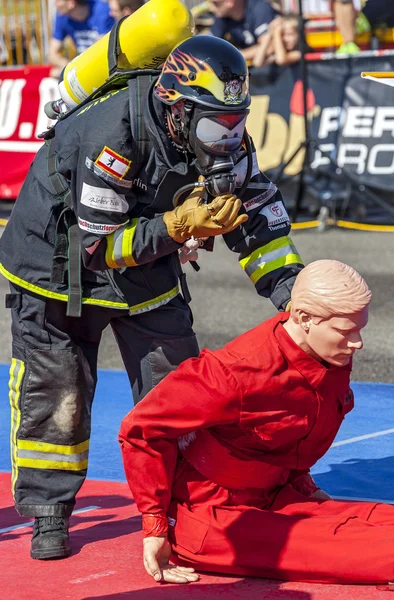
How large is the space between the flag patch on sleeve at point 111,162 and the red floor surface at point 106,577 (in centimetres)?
140

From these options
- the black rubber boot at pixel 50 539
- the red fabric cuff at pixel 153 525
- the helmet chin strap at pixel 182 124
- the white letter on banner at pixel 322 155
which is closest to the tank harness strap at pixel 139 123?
the helmet chin strap at pixel 182 124

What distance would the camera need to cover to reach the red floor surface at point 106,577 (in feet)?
12.0

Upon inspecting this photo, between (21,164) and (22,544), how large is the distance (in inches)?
379

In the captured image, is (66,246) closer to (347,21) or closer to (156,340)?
(156,340)

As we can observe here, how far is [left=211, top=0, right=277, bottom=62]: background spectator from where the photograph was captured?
12391 mm

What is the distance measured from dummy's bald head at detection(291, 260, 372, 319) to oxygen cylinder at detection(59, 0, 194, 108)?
1.22 meters

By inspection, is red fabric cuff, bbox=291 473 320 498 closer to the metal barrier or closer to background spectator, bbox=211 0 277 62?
background spectator, bbox=211 0 277 62

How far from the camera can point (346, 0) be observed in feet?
39.8

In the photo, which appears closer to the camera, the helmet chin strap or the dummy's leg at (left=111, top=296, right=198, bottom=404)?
the helmet chin strap

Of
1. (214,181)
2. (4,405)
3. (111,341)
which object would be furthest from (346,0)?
(214,181)

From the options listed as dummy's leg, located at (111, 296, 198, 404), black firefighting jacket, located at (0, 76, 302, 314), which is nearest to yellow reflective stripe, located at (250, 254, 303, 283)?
black firefighting jacket, located at (0, 76, 302, 314)

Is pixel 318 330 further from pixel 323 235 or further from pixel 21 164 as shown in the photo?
pixel 21 164

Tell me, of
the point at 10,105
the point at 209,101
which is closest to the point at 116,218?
the point at 209,101

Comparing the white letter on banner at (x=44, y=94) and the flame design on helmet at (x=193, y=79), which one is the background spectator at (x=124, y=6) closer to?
the white letter on banner at (x=44, y=94)
